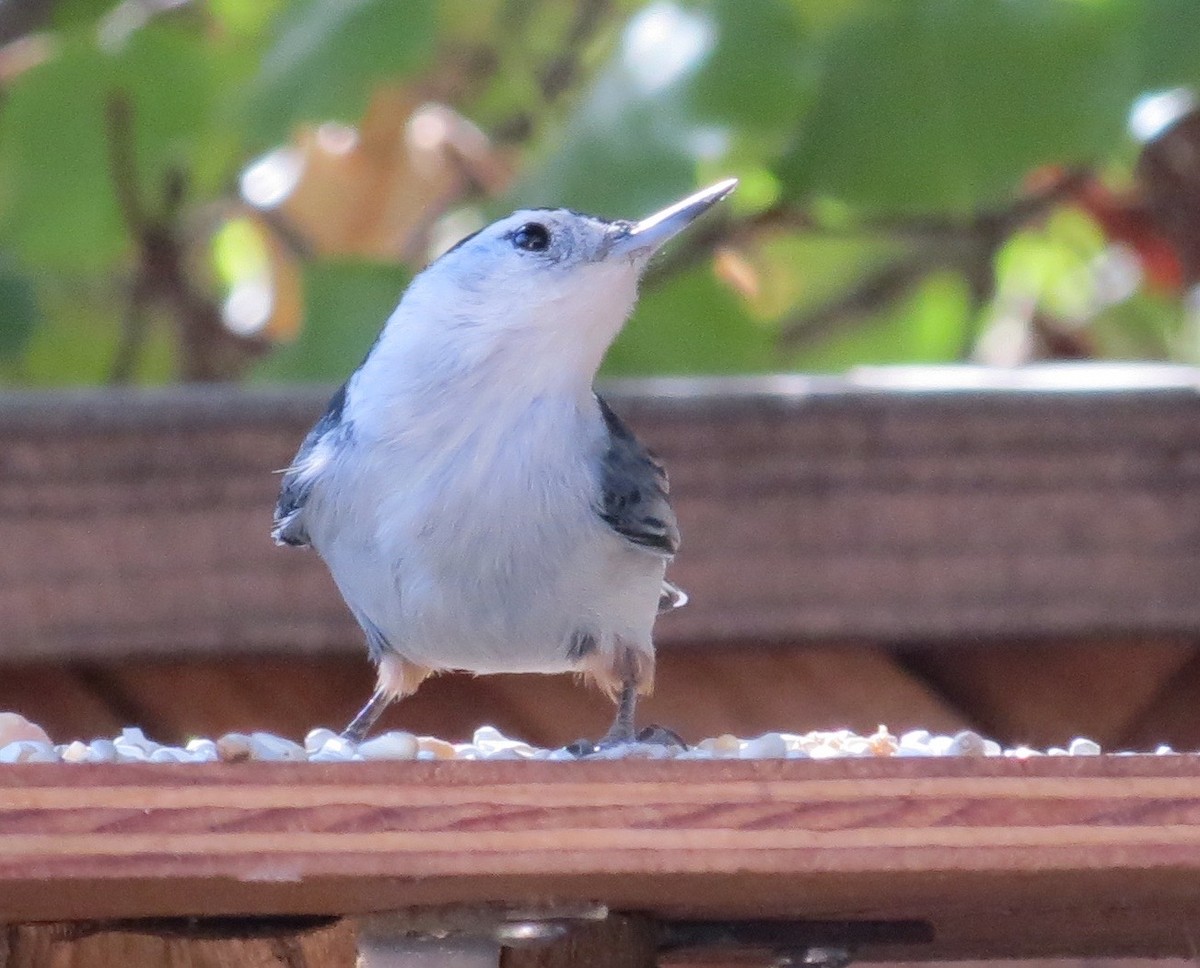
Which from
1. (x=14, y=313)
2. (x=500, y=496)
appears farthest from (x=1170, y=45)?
(x=14, y=313)

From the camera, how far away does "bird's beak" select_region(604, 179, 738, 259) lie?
5.28 feet

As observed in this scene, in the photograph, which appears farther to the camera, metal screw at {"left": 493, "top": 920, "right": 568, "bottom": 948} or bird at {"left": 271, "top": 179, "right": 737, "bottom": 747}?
bird at {"left": 271, "top": 179, "right": 737, "bottom": 747}

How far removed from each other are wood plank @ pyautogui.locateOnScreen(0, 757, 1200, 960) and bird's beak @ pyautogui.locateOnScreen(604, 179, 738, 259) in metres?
0.77

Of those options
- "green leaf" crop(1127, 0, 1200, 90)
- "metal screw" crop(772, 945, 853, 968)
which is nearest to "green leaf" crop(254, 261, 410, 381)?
"green leaf" crop(1127, 0, 1200, 90)

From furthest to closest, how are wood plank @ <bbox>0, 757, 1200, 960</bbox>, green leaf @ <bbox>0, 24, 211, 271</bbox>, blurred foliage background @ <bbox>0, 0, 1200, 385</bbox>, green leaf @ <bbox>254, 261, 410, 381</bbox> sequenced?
green leaf @ <bbox>0, 24, 211, 271</bbox> < green leaf @ <bbox>254, 261, 410, 381</bbox> < blurred foliage background @ <bbox>0, 0, 1200, 385</bbox> < wood plank @ <bbox>0, 757, 1200, 960</bbox>

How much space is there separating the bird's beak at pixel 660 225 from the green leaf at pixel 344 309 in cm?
28

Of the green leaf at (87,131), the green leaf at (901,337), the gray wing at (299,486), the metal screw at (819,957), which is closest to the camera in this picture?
the metal screw at (819,957)

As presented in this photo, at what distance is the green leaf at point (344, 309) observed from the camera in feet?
6.39

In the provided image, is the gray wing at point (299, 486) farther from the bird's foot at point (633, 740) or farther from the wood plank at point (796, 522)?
the bird's foot at point (633, 740)

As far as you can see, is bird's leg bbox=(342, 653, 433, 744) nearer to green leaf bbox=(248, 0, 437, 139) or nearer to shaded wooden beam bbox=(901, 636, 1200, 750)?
shaded wooden beam bbox=(901, 636, 1200, 750)

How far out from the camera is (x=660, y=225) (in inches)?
66.6

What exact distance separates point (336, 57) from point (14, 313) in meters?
0.64

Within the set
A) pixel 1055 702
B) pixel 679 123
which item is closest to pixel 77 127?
pixel 679 123

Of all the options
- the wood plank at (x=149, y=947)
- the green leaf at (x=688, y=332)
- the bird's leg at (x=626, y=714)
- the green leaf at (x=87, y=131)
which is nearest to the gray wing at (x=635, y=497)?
the bird's leg at (x=626, y=714)
